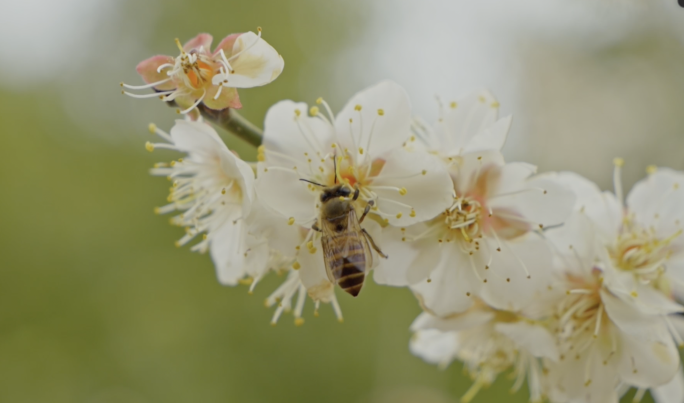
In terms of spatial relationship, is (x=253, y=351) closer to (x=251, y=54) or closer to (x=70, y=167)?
(x=70, y=167)

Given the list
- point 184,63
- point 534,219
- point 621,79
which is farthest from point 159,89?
point 621,79


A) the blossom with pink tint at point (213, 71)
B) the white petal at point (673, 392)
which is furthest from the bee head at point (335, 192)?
the white petal at point (673, 392)

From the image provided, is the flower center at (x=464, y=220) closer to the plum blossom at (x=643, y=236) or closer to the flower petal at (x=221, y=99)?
the plum blossom at (x=643, y=236)

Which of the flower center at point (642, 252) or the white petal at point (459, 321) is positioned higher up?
the flower center at point (642, 252)

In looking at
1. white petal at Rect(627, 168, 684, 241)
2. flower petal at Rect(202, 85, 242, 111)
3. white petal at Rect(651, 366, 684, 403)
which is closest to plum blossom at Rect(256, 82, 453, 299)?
flower petal at Rect(202, 85, 242, 111)

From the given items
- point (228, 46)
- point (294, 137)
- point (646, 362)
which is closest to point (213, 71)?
point (228, 46)

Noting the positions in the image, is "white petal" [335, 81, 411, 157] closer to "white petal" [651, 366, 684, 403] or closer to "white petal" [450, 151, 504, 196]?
"white petal" [450, 151, 504, 196]

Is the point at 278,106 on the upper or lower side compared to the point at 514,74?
upper
